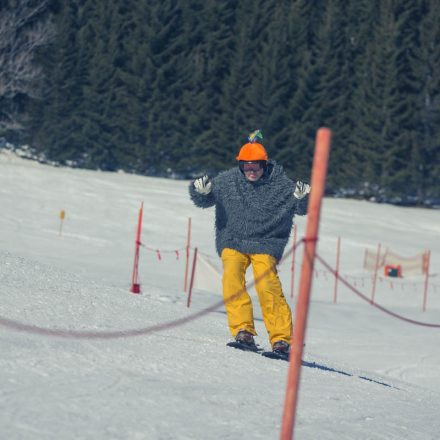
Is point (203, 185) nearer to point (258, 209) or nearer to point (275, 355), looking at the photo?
point (258, 209)

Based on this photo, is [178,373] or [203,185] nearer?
[178,373]

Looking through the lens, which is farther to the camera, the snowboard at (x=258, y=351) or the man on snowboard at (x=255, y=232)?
the man on snowboard at (x=255, y=232)

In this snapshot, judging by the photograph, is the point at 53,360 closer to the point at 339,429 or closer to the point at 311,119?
the point at 339,429

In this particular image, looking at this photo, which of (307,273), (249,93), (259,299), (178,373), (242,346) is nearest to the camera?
(307,273)

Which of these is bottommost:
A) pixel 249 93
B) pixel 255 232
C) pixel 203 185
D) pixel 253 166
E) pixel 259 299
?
pixel 259 299

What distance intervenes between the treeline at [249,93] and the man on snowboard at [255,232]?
39.5 meters

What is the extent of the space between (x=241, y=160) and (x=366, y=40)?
43.2 m

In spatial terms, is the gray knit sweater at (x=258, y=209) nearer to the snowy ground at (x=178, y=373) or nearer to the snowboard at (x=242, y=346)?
the snowboard at (x=242, y=346)

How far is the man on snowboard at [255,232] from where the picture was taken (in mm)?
7801

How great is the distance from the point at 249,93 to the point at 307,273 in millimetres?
44242

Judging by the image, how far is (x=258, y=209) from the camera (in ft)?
25.8

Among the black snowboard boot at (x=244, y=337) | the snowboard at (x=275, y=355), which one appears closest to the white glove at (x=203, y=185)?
the black snowboard boot at (x=244, y=337)

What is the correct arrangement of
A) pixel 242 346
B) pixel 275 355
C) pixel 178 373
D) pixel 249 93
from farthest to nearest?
pixel 249 93
pixel 242 346
pixel 275 355
pixel 178 373

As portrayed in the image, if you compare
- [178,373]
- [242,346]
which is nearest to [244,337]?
[242,346]
